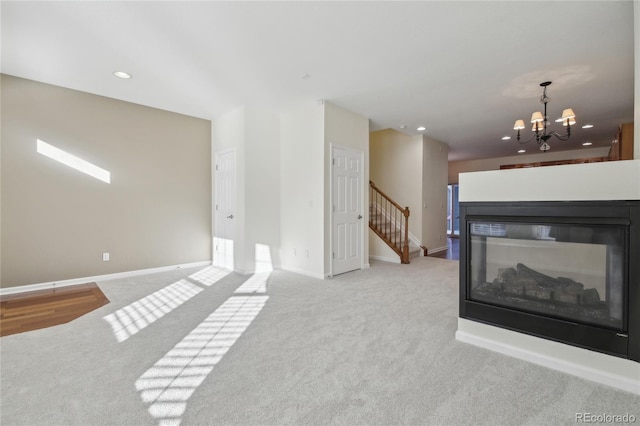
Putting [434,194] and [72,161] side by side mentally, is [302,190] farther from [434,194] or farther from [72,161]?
[434,194]

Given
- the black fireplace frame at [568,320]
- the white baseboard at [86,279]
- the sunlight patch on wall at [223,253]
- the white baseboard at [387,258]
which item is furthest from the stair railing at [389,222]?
the white baseboard at [86,279]

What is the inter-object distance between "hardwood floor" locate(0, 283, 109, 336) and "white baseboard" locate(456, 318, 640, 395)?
387 centimetres

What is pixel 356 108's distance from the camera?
484cm

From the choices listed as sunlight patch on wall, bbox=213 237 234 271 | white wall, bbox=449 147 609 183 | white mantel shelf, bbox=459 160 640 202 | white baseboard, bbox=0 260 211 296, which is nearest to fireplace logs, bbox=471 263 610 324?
white mantel shelf, bbox=459 160 640 202

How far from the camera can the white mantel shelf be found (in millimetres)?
1816

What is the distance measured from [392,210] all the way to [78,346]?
6.15 m

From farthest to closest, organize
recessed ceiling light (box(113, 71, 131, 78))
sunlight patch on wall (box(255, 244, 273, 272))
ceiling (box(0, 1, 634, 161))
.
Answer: sunlight patch on wall (box(255, 244, 273, 272)), recessed ceiling light (box(113, 71, 131, 78)), ceiling (box(0, 1, 634, 161))

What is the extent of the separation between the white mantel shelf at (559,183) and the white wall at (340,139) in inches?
94.4

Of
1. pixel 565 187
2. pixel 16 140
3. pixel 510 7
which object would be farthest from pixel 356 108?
pixel 16 140

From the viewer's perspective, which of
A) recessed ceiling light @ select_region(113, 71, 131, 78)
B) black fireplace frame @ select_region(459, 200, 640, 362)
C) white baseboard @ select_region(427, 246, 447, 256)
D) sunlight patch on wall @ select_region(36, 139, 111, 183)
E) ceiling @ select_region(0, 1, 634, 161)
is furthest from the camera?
white baseboard @ select_region(427, 246, 447, 256)

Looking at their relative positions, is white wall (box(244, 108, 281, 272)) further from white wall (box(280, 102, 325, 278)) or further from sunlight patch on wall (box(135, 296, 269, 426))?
sunlight patch on wall (box(135, 296, 269, 426))

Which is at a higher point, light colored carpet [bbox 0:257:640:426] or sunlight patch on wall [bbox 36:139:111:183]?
sunlight patch on wall [bbox 36:139:111:183]

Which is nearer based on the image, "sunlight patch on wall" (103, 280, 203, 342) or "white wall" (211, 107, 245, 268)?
"sunlight patch on wall" (103, 280, 203, 342)

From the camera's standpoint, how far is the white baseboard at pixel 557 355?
1.80 meters
